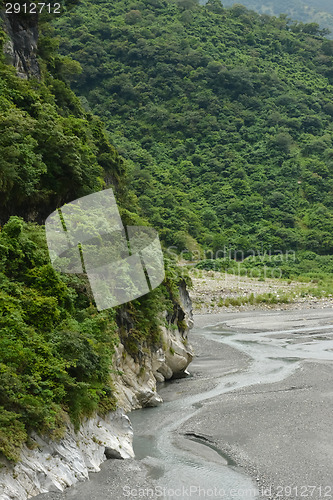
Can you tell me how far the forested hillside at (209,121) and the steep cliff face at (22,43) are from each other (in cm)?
4778

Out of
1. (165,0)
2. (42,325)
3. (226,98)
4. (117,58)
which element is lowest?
(42,325)

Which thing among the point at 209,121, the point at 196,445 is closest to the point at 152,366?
the point at 196,445

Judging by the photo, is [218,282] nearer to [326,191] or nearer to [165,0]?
[326,191]

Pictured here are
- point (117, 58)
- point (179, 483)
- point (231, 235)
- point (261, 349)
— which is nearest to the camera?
point (179, 483)

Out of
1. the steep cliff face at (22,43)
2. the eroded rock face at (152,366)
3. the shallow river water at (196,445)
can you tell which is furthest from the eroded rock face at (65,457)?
the steep cliff face at (22,43)

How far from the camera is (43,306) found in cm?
1448

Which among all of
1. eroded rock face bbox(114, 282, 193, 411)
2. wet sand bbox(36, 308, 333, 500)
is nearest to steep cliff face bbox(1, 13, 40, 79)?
eroded rock face bbox(114, 282, 193, 411)

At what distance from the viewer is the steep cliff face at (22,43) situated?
30.7 m

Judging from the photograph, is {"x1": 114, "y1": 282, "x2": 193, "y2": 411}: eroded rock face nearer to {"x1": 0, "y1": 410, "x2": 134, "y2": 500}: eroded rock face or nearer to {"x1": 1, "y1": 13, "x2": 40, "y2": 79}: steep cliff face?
{"x1": 0, "y1": 410, "x2": 134, "y2": 500}: eroded rock face

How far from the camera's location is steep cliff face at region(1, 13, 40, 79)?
30.7 m

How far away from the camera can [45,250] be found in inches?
674

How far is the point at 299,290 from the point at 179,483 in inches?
2229

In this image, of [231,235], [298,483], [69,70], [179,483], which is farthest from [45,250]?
[231,235]

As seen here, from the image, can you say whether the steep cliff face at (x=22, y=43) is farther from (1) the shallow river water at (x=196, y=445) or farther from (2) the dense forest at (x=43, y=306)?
(1) the shallow river water at (x=196, y=445)
